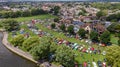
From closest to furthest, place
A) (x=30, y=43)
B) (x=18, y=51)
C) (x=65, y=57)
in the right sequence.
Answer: (x=65, y=57)
(x=30, y=43)
(x=18, y=51)

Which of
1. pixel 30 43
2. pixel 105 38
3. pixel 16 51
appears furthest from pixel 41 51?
pixel 105 38

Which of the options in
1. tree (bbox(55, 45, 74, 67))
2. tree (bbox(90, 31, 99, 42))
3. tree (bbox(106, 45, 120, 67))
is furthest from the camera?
tree (bbox(90, 31, 99, 42))

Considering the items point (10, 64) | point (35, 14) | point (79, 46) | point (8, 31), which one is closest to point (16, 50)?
point (10, 64)

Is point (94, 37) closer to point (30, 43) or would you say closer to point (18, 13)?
point (30, 43)

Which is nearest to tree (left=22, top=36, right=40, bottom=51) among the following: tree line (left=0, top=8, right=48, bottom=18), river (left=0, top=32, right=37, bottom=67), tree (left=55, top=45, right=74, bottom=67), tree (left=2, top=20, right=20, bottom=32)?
river (left=0, top=32, right=37, bottom=67)

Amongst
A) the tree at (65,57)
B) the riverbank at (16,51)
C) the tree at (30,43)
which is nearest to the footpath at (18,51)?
the riverbank at (16,51)

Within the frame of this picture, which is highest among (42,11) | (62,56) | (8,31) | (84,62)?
(62,56)

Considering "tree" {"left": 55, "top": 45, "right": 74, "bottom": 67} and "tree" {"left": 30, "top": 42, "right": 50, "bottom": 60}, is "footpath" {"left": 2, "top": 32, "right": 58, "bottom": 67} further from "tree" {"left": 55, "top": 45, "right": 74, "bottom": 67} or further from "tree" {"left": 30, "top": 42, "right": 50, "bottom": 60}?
"tree" {"left": 55, "top": 45, "right": 74, "bottom": 67}

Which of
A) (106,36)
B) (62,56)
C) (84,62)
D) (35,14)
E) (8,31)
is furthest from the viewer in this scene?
(35,14)

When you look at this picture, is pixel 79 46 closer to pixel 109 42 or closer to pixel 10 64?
pixel 109 42

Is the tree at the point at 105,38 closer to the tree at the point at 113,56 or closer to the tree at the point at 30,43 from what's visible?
the tree at the point at 113,56

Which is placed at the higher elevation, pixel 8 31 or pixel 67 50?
pixel 67 50
